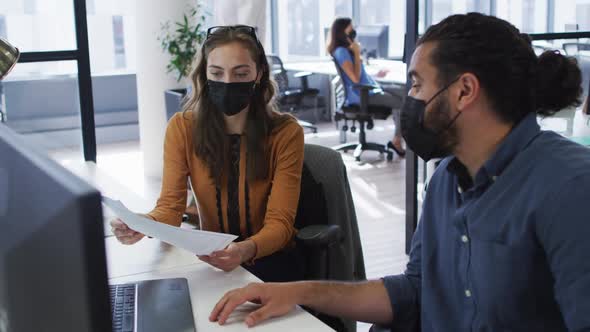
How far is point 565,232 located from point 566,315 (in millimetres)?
132

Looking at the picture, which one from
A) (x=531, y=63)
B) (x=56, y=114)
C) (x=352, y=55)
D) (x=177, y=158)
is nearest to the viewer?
(x=531, y=63)

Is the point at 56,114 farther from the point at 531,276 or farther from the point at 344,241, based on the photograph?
the point at 531,276

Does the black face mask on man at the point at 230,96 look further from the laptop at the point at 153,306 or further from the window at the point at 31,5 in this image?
the window at the point at 31,5

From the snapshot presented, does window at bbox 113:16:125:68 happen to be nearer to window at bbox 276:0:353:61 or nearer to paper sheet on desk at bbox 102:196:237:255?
window at bbox 276:0:353:61

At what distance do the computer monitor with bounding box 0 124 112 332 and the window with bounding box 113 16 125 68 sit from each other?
25.7ft

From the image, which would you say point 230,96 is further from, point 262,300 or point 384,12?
point 384,12

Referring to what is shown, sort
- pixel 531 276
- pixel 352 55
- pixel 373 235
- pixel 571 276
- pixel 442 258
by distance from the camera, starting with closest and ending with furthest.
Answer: pixel 571 276, pixel 531 276, pixel 442 258, pixel 373 235, pixel 352 55

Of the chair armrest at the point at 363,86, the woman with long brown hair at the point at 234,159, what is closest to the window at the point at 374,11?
the chair armrest at the point at 363,86

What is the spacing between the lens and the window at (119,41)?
825cm

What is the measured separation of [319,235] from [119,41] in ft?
22.5

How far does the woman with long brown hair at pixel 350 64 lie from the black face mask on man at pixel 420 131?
4629 mm

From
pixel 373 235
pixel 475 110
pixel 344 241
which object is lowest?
pixel 373 235

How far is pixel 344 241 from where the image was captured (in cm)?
218

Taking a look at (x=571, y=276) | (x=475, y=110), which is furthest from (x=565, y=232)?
(x=475, y=110)
